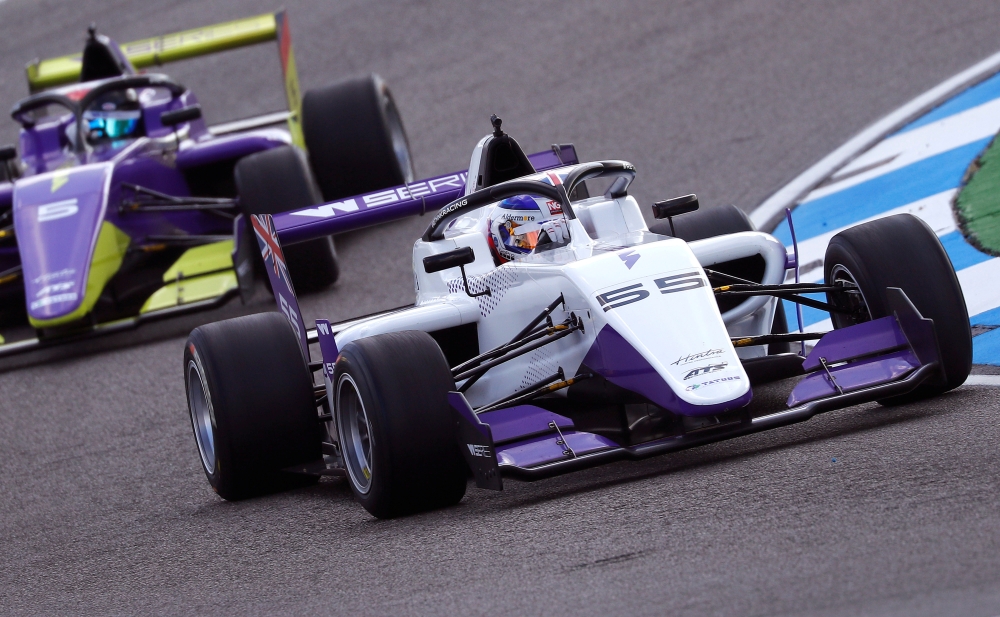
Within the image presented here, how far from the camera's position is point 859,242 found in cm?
598

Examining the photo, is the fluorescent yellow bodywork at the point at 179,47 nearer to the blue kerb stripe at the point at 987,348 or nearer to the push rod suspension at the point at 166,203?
the push rod suspension at the point at 166,203

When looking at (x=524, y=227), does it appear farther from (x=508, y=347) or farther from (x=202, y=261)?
(x=202, y=261)

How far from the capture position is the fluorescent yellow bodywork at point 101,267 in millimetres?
9773

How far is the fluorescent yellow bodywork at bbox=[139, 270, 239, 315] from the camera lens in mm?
10492

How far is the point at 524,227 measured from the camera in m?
6.53

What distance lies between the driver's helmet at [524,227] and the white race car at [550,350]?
1 cm

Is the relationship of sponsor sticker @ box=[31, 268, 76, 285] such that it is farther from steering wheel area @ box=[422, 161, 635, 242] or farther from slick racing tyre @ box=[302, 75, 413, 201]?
steering wheel area @ box=[422, 161, 635, 242]

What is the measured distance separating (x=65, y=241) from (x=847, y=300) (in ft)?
20.0

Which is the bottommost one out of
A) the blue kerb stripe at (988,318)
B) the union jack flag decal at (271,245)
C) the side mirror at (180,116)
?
the blue kerb stripe at (988,318)

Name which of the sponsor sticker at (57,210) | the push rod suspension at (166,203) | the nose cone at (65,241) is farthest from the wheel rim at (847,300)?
the sponsor sticker at (57,210)

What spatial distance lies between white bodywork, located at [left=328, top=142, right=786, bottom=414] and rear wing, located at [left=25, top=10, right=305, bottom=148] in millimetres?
6075

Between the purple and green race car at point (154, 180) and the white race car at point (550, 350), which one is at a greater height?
the purple and green race car at point (154, 180)

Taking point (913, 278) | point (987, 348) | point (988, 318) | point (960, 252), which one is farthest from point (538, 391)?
point (960, 252)

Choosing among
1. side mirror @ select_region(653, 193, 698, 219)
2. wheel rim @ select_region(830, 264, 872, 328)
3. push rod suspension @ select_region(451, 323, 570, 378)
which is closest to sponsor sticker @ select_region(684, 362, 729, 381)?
push rod suspension @ select_region(451, 323, 570, 378)
